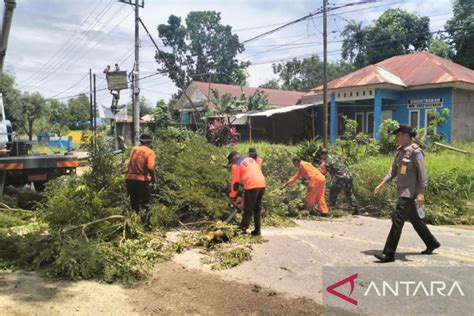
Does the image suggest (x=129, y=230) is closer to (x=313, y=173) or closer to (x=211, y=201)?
(x=211, y=201)

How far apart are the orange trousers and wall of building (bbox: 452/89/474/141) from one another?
13766 millimetres

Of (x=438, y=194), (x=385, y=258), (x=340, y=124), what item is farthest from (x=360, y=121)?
(x=385, y=258)

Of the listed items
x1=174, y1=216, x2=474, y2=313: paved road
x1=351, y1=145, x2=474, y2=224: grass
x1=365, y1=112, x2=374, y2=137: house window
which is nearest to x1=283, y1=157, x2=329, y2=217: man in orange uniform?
x1=174, y1=216, x2=474, y2=313: paved road

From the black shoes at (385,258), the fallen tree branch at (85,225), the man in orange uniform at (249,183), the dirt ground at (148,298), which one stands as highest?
the man in orange uniform at (249,183)

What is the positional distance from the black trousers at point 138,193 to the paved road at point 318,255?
1.49 metres

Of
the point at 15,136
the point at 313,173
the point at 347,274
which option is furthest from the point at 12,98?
the point at 347,274

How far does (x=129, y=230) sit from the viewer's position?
6.75m

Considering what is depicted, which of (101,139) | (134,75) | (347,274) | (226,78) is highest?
(226,78)

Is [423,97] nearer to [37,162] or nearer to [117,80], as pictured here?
[117,80]

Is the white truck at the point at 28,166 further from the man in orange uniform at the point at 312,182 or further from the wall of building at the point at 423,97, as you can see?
the wall of building at the point at 423,97

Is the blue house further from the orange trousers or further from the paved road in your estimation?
the paved road

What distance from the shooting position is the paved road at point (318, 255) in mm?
5305

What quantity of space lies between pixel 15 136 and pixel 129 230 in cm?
622

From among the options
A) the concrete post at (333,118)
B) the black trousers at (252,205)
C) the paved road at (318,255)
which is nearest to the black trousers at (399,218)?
the paved road at (318,255)
